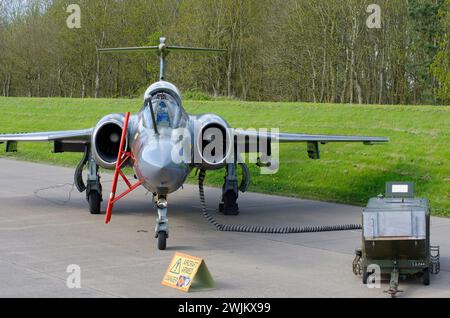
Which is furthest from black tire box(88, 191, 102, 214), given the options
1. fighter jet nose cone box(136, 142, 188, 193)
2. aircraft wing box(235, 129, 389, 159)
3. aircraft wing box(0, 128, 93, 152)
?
fighter jet nose cone box(136, 142, 188, 193)

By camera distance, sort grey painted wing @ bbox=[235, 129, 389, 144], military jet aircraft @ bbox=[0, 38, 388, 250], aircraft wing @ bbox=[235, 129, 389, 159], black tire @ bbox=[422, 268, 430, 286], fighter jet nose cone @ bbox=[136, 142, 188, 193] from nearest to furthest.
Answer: black tire @ bbox=[422, 268, 430, 286] < fighter jet nose cone @ bbox=[136, 142, 188, 193] < military jet aircraft @ bbox=[0, 38, 388, 250] < grey painted wing @ bbox=[235, 129, 389, 144] < aircraft wing @ bbox=[235, 129, 389, 159]

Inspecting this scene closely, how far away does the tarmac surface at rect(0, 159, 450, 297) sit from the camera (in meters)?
8.38

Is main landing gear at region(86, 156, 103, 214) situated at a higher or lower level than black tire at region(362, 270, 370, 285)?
higher

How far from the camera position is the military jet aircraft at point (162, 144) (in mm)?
10372

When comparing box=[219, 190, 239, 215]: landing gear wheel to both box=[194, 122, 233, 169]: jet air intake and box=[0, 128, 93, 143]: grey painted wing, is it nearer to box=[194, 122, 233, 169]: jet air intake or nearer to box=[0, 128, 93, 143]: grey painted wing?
box=[194, 122, 233, 169]: jet air intake

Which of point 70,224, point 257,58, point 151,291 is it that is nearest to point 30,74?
point 257,58

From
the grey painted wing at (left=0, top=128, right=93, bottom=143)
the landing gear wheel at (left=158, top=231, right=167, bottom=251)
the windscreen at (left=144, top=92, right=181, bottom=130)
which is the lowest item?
the landing gear wheel at (left=158, top=231, right=167, bottom=251)

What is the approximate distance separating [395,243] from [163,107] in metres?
4.62

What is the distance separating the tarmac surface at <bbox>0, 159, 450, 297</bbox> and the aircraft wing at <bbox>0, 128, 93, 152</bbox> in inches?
48.6

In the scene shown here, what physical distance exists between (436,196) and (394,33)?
88.7 feet

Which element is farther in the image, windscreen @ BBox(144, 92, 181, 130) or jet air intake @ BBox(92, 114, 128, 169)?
jet air intake @ BBox(92, 114, 128, 169)

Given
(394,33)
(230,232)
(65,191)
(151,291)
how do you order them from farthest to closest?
(394,33), (65,191), (230,232), (151,291)
